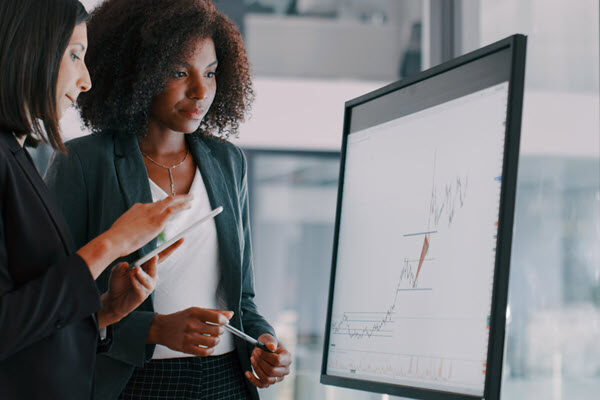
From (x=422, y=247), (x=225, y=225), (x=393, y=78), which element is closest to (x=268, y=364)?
(x=225, y=225)

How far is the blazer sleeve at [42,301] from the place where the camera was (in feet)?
2.83

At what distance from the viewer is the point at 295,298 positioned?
431 centimetres

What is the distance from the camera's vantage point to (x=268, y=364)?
1.29 metres

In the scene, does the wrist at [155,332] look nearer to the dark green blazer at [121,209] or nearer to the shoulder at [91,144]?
the dark green blazer at [121,209]

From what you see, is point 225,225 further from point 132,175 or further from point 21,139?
point 21,139

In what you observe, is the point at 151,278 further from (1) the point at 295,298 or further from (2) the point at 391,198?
(1) the point at 295,298

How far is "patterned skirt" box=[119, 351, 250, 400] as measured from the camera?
1228 millimetres

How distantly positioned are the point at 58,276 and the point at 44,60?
1.03 ft

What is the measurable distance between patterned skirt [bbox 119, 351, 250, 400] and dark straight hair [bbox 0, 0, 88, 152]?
481mm

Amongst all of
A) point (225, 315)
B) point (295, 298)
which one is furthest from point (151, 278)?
point (295, 298)

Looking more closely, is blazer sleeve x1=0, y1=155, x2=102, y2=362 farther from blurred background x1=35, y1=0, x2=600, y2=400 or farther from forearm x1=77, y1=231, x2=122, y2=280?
blurred background x1=35, y1=0, x2=600, y2=400

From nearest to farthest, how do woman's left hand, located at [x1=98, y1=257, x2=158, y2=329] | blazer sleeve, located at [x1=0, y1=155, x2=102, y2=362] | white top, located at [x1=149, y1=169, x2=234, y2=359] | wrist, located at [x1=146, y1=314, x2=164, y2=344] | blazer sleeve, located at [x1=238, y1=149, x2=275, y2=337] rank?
blazer sleeve, located at [x1=0, y1=155, x2=102, y2=362], woman's left hand, located at [x1=98, y1=257, x2=158, y2=329], wrist, located at [x1=146, y1=314, x2=164, y2=344], white top, located at [x1=149, y1=169, x2=234, y2=359], blazer sleeve, located at [x1=238, y1=149, x2=275, y2=337]

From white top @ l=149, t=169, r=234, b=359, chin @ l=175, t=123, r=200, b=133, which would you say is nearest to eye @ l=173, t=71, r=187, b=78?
chin @ l=175, t=123, r=200, b=133

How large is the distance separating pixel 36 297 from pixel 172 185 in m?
0.53
